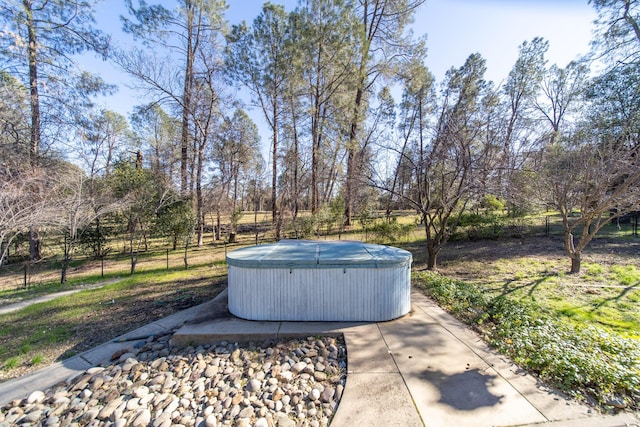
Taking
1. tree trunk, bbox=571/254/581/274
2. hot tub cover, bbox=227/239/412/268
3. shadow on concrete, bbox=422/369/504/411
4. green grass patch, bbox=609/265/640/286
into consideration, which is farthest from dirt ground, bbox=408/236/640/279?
shadow on concrete, bbox=422/369/504/411

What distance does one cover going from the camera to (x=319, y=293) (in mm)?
3539

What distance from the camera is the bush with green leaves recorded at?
2232 millimetres

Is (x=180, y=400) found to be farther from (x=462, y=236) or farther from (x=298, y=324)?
(x=462, y=236)

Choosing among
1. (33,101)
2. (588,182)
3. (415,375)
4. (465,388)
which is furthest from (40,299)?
(588,182)

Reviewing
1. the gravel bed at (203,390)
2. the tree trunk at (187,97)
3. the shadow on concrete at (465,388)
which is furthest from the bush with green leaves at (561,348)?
the tree trunk at (187,97)

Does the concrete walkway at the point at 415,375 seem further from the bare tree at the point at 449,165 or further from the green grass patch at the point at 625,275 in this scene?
the green grass patch at the point at 625,275

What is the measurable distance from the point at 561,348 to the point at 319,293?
2.71m

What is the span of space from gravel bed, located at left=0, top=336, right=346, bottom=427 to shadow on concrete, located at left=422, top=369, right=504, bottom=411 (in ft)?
2.86

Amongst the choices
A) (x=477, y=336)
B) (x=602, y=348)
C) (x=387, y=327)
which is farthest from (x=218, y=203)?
(x=602, y=348)

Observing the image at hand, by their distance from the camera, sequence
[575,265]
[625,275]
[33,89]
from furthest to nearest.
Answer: [33,89] → [575,265] → [625,275]

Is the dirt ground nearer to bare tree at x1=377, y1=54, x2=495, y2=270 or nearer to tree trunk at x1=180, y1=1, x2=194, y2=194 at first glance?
bare tree at x1=377, y1=54, x2=495, y2=270

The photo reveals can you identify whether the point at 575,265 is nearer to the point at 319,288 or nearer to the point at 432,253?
the point at 432,253

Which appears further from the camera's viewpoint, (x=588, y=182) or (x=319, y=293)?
(x=588, y=182)

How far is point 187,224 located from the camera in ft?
32.6
